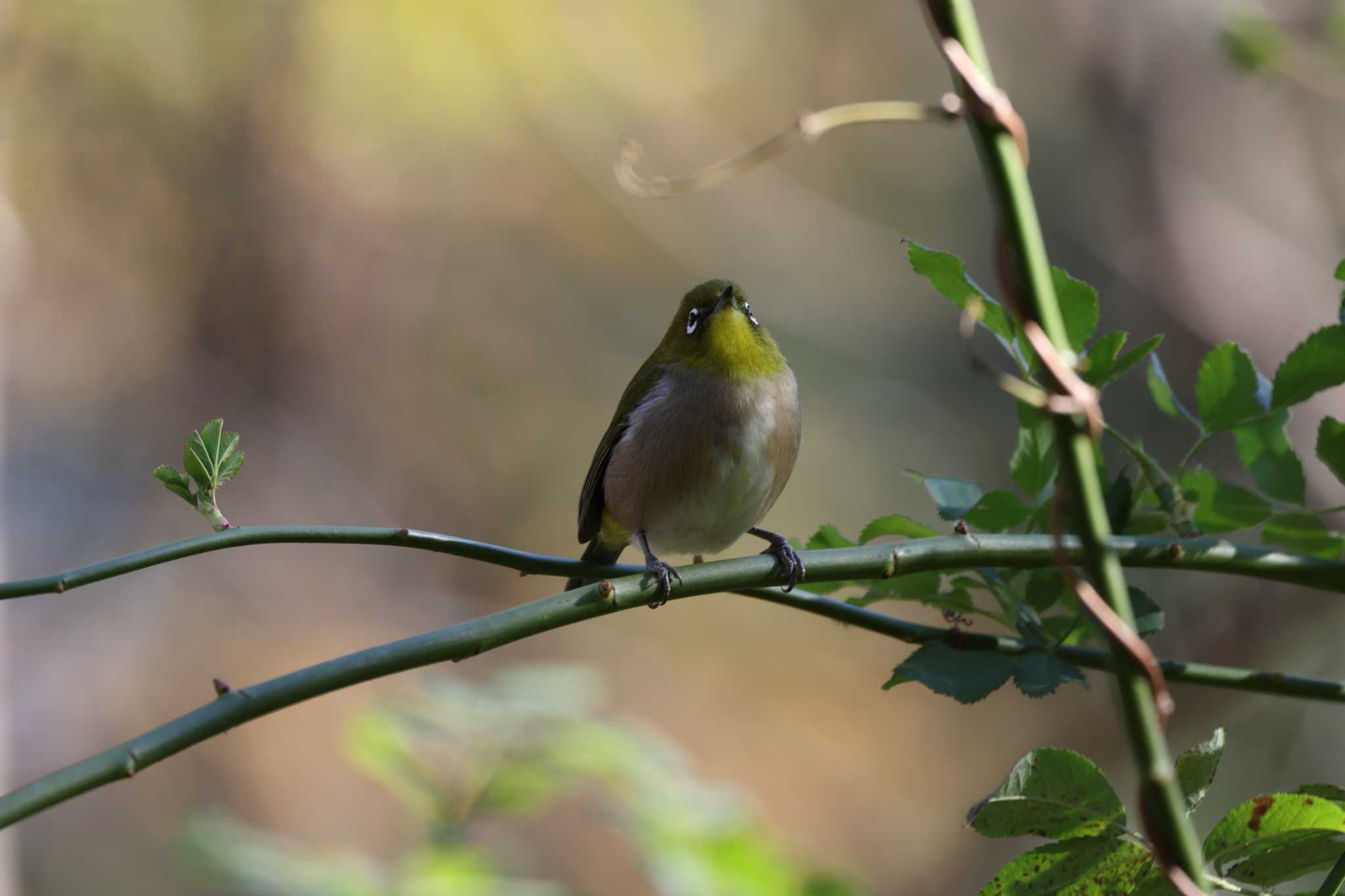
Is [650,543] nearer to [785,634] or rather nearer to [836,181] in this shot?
[785,634]

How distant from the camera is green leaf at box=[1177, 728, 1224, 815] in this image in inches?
44.1

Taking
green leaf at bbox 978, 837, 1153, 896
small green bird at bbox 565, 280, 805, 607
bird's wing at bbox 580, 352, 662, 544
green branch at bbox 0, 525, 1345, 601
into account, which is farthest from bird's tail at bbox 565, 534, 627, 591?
green leaf at bbox 978, 837, 1153, 896

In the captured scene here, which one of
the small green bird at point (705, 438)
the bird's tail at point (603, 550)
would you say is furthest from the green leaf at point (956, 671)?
the bird's tail at point (603, 550)

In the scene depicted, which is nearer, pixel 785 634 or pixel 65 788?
pixel 65 788

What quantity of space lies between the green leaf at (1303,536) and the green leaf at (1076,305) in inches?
12.9

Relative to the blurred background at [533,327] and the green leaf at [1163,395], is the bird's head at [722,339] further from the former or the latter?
the blurred background at [533,327]

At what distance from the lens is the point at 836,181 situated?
10375 mm

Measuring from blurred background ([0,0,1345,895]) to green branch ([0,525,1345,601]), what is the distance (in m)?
6.06

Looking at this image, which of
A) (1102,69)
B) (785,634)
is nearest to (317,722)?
(785,634)

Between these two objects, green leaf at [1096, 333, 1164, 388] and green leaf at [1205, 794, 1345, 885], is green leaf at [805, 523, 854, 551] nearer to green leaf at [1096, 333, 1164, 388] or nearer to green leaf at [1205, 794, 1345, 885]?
green leaf at [1096, 333, 1164, 388]

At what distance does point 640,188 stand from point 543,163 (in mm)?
9583

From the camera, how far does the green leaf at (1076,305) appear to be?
55.8 inches

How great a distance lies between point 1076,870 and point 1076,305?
668 millimetres

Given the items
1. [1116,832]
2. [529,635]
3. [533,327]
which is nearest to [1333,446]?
[1116,832]
